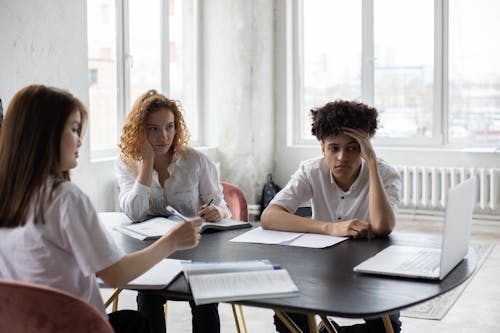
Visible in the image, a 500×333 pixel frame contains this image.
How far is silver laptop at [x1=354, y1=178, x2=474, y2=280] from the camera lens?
1703mm

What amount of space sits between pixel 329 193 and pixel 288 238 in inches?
17.0

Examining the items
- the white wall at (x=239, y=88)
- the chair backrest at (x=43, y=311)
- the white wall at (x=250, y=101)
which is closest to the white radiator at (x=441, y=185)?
the white wall at (x=250, y=101)

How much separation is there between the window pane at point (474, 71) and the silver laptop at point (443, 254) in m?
4.34

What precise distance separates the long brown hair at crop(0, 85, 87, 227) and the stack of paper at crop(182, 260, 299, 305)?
1.34ft

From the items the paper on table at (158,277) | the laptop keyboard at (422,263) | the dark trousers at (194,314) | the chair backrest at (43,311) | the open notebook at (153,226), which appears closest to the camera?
the chair backrest at (43,311)

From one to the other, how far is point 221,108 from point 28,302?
491 centimetres

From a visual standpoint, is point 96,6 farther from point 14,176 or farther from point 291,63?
point 14,176

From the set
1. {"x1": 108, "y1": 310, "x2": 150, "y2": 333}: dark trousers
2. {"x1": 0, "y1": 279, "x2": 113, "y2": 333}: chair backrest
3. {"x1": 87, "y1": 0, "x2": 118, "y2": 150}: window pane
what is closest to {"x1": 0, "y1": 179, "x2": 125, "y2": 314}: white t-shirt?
{"x1": 0, "y1": 279, "x2": 113, "y2": 333}: chair backrest

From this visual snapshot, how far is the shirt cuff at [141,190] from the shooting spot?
2691 millimetres

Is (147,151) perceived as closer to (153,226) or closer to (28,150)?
(153,226)

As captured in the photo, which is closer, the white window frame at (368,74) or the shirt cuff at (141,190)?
the shirt cuff at (141,190)

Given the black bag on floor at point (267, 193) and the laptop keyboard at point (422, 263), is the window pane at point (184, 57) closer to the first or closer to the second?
the black bag on floor at point (267, 193)

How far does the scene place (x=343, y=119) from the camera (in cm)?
251

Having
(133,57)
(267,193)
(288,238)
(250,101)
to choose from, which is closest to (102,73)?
(133,57)
